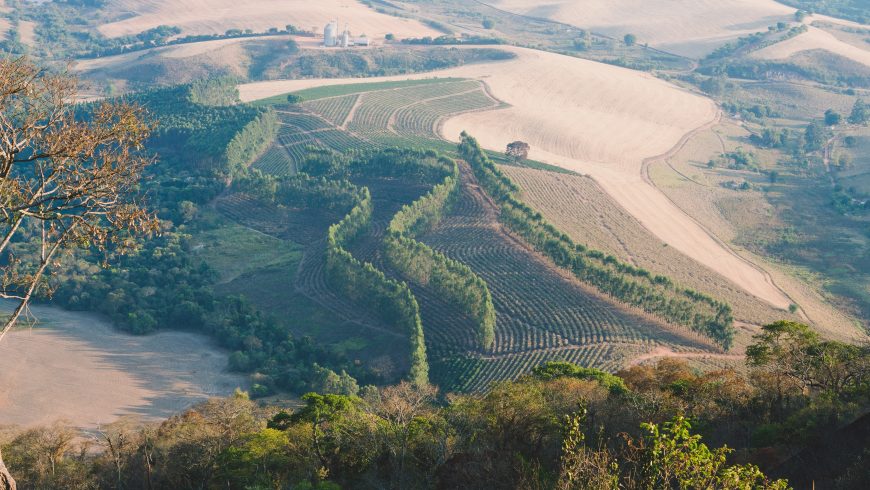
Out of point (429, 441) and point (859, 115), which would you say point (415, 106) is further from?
point (429, 441)

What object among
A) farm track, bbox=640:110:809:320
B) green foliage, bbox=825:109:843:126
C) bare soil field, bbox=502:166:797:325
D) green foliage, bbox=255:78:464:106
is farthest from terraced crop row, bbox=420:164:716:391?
green foliage, bbox=825:109:843:126

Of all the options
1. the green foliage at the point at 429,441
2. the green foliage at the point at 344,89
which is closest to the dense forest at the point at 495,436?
the green foliage at the point at 429,441

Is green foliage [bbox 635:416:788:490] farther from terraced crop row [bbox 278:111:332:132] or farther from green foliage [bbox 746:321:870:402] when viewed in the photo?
terraced crop row [bbox 278:111:332:132]

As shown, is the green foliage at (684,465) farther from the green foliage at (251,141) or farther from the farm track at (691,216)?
the green foliage at (251,141)

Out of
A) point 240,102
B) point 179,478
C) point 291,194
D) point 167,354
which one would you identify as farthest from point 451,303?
point 240,102

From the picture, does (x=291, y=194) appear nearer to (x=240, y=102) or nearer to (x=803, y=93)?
(x=240, y=102)

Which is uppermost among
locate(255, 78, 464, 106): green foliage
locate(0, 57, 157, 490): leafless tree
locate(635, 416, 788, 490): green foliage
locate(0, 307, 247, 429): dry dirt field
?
locate(0, 57, 157, 490): leafless tree

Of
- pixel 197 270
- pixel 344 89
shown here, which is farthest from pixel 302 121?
pixel 197 270
